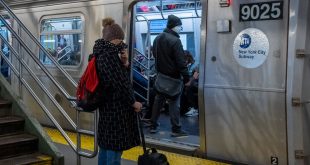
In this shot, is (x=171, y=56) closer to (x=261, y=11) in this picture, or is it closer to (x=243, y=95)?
(x=243, y=95)

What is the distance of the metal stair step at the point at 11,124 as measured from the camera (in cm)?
445

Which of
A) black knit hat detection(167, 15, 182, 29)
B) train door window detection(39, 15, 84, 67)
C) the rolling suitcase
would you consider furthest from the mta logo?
train door window detection(39, 15, 84, 67)

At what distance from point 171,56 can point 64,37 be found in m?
1.86

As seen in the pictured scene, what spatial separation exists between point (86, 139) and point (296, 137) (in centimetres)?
296

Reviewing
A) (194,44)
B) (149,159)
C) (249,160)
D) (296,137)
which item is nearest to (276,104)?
(296,137)

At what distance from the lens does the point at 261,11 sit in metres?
4.34

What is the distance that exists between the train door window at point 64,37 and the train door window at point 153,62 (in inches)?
33.3

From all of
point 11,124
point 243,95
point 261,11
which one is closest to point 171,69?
point 243,95

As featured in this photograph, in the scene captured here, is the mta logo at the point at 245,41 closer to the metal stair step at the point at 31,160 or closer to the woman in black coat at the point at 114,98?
the woman in black coat at the point at 114,98

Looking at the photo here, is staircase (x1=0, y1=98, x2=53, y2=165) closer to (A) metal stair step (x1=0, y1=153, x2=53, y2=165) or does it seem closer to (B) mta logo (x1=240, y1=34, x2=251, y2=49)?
(A) metal stair step (x1=0, y1=153, x2=53, y2=165)

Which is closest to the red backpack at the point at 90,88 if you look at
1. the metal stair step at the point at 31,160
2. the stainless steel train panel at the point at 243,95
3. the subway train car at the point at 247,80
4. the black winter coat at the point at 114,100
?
the black winter coat at the point at 114,100

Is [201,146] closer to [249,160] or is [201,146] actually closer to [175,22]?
[249,160]

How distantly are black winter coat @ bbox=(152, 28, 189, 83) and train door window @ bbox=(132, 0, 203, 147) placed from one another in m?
0.39

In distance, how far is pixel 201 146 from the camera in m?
4.95
